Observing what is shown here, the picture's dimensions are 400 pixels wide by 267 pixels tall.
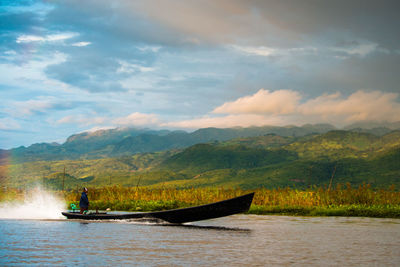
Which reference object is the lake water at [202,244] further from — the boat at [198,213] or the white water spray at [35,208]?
the white water spray at [35,208]

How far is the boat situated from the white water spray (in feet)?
24.6

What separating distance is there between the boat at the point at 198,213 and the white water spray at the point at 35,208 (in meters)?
7.49

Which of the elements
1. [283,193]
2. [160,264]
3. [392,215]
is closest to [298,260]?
[160,264]

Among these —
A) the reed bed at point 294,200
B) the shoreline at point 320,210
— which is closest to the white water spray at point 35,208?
the reed bed at point 294,200

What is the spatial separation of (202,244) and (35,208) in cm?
2609

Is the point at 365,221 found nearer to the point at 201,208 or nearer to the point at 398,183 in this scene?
the point at 201,208

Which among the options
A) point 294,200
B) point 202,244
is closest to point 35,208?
point 294,200

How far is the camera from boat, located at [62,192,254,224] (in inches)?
1054

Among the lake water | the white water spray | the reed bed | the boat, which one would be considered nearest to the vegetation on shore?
the reed bed

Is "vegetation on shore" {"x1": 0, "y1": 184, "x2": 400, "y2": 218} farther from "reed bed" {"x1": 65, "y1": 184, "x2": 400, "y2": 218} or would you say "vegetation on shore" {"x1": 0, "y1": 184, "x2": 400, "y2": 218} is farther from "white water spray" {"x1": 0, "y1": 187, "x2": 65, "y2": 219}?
"white water spray" {"x1": 0, "y1": 187, "x2": 65, "y2": 219}

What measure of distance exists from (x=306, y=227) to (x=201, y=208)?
22.5 ft

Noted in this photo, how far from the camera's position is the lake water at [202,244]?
17.1 meters

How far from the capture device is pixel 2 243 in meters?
21.2

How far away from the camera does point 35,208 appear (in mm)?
41875
